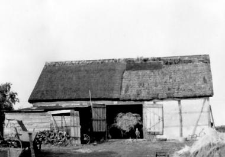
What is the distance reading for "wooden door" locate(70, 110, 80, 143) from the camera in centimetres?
2154

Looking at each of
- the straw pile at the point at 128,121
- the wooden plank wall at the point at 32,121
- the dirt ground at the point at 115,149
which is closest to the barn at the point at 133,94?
the wooden plank wall at the point at 32,121

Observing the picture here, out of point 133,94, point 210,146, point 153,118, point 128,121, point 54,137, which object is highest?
point 133,94

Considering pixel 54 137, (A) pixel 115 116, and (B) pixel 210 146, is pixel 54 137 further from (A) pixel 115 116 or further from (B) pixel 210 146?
(B) pixel 210 146

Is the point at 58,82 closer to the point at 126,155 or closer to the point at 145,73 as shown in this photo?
the point at 145,73

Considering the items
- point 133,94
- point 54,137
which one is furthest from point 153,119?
point 54,137

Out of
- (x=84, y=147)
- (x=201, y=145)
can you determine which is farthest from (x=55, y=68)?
(x=201, y=145)

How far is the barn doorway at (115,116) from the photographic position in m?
24.2

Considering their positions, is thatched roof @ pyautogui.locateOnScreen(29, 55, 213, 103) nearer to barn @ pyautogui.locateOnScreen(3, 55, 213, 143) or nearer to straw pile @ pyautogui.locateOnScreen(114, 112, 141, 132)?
barn @ pyautogui.locateOnScreen(3, 55, 213, 143)

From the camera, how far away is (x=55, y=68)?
28141 mm

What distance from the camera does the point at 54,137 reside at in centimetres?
2138

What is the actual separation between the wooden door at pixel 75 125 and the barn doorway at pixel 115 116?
2.95 meters

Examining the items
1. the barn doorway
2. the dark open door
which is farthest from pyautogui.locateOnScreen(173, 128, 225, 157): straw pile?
the barn doorway

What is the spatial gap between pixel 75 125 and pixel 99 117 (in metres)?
2.13

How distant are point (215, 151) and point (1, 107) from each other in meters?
15.3
